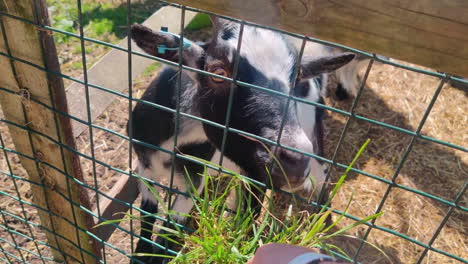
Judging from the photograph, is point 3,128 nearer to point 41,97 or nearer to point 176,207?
point 176,207

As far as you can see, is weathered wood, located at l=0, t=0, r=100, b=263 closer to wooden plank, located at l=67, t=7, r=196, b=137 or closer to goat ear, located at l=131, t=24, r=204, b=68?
goat ear, located at l=131, t=24, r=204, b=68

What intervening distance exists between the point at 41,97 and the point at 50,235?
1.09 metres

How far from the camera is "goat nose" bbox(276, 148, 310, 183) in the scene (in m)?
1.79

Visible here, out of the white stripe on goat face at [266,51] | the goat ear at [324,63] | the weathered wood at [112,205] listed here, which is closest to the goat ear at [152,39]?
the white stripe on goat face at [266,51]

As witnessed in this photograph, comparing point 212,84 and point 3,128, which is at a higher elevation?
point 212,84

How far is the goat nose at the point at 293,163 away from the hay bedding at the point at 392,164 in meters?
1.78

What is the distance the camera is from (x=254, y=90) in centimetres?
207

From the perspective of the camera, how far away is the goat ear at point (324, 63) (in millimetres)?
2279

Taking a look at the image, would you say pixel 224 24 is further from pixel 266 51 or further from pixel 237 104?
pixel 237 104

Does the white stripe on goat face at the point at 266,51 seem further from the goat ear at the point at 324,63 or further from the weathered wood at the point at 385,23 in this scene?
the weathered wood at the point at 385,23

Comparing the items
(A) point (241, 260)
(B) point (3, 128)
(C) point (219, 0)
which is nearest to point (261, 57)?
(C) point (219, 0)

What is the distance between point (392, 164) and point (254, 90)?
2.54 meters

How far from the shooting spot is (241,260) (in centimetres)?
129

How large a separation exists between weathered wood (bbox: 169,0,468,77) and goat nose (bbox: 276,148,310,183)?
0.80 meters
